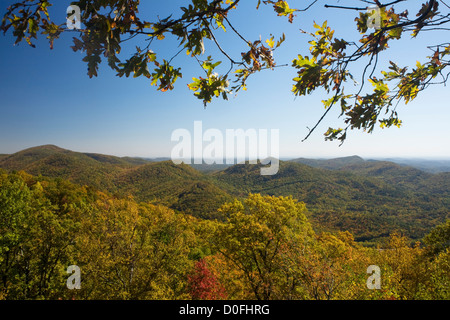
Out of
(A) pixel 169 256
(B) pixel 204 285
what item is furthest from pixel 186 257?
(B) pixel 204 285

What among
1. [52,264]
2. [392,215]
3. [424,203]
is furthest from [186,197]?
[424,203]

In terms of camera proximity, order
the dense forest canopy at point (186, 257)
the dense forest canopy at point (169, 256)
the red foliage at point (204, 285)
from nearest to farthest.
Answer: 1. the dense forest canopy at point (186, 257)
2. the dense forest canopy at point (169, 256)
3. the red foliage at point (204, 285)

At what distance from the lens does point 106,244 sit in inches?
461

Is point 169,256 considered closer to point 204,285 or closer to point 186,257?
point 186,257

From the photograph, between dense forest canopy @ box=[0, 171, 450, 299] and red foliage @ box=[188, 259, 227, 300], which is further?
red foliage @ box=[188, 259, 227, 300]

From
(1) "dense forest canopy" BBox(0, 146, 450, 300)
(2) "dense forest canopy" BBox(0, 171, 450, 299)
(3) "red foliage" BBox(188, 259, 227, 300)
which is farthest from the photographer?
(3) "red foliage" BBox(188, 259, 227, 300)

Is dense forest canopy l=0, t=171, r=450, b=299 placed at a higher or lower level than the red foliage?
higher

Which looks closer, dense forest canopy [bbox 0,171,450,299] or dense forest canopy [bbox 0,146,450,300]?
dense forest canopy [bbox 0,146,450,300]

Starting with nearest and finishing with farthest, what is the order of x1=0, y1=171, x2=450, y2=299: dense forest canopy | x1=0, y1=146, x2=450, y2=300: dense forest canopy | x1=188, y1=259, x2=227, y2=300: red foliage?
x1=0, y1=146, x2=450, y2=300: dense forest canopy → x1=0, y1=171, x2=450, y2=299: dense forest canopy → x1=188, y1=259, x2=227, y2=300: red foliage

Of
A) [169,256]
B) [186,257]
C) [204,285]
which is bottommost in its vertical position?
[204,285]

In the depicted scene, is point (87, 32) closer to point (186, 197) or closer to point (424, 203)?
point (186, 197)

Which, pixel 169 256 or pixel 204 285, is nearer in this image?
pixel 169 256

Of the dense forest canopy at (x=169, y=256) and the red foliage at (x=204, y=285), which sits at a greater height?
the dense forest canopy at (x=169, y=256)

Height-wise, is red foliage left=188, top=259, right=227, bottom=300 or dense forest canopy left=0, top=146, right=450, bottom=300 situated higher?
dense forest canopy left=0, top=146, right=450, bottom=300
